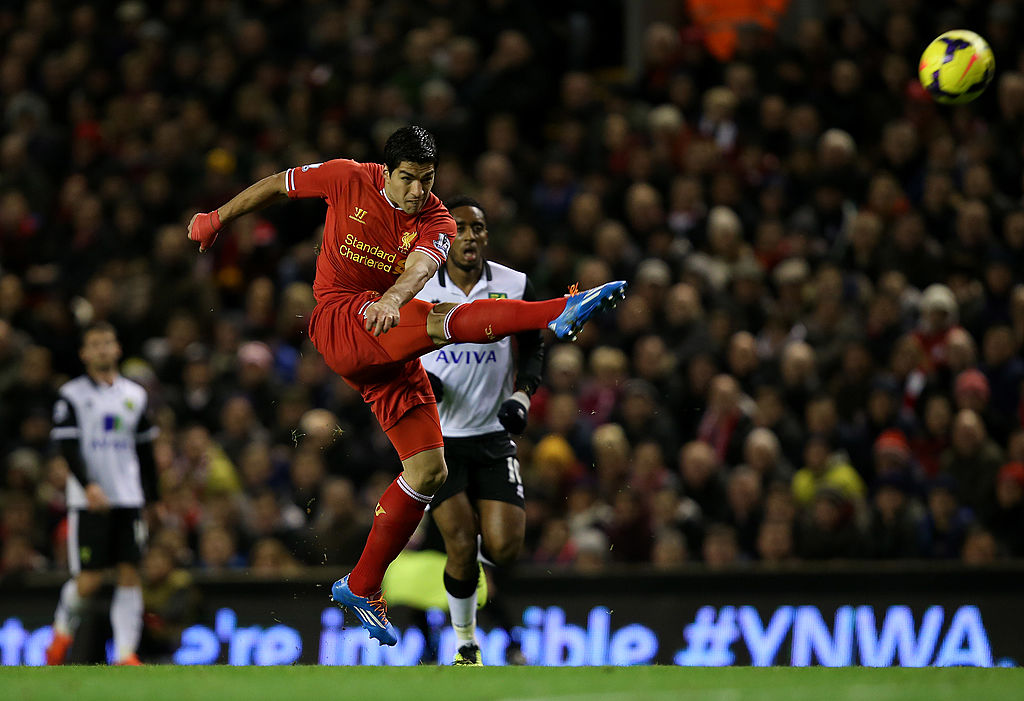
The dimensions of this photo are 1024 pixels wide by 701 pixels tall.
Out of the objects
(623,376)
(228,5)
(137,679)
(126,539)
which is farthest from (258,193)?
(228,5)

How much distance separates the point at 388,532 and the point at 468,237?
1.72m

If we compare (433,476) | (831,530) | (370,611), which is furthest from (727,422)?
(370,611)

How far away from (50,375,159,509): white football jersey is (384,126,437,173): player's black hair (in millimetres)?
4236

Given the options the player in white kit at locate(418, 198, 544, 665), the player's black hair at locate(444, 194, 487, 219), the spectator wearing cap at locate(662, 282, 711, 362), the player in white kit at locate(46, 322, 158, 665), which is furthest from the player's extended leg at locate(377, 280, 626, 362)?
the spectator wearing cap at locate(662, 282, 711, 362)

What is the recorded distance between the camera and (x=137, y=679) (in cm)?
598

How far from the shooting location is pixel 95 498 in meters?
9.79

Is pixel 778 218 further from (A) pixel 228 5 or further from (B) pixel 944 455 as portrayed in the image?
(A) pixel 228 5

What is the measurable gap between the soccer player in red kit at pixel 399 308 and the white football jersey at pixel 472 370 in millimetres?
725

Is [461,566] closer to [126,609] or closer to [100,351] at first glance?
[126,609]

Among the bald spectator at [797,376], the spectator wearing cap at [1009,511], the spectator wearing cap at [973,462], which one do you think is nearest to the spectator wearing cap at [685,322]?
the bald spectator at [797,376]

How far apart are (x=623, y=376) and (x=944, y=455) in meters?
2.41

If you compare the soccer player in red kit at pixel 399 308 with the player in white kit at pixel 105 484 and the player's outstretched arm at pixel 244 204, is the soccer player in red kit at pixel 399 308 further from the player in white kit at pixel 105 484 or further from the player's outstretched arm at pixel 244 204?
the player in white kit at pixel 105 484

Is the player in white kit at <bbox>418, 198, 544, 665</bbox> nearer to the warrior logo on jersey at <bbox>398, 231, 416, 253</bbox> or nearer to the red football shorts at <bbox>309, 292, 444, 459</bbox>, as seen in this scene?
the red football shorts at <bbox>309, 292, 444, 459</bbox>

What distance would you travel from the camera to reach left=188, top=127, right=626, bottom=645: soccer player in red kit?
22.2 ft
